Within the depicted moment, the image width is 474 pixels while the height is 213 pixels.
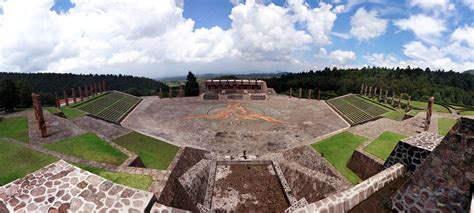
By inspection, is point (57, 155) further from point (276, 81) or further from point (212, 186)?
point (276, 81)

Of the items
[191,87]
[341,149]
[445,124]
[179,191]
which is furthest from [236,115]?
[191,87]

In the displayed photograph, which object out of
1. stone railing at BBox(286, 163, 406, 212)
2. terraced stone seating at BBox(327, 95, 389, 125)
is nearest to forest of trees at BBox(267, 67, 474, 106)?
terraced stone seating at BBox(327, 95, 389, 125)

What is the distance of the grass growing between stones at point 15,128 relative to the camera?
15.2m

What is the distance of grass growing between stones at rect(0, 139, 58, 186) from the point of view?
10.3m

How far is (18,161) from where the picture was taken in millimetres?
11523

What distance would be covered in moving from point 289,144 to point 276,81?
56519 mm

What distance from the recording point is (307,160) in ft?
54.9

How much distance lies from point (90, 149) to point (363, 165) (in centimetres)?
1699

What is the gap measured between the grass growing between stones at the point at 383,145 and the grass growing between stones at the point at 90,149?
625 inches

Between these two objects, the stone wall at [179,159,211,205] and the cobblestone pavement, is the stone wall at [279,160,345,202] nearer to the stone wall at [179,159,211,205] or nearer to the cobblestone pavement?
the cobblestone pavement

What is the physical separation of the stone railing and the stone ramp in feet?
12.1

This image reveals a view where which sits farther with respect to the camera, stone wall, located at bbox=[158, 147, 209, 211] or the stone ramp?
stone wall, located at bbox=[158, 147, 209, 211]

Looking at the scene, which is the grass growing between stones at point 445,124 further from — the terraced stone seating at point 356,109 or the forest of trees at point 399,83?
the forest of trees at point 399,83

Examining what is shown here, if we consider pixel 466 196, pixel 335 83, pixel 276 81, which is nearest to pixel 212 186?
pixel 466 196
